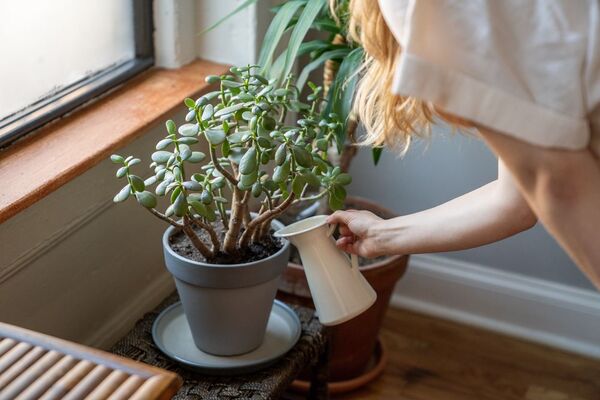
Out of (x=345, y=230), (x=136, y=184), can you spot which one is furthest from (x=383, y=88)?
(x=136, y=184)

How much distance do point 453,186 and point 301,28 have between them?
71cm

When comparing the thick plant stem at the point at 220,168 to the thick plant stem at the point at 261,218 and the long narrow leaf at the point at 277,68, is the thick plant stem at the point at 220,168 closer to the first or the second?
the thick plant stem at the point at 261,218

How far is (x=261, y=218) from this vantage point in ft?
4.69

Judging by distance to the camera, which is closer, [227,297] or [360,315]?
[227,297]

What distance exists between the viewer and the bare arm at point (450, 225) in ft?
3.77

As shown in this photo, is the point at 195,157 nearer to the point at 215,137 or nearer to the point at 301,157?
the point at 215,137

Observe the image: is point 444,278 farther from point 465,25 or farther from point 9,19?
point 465,25

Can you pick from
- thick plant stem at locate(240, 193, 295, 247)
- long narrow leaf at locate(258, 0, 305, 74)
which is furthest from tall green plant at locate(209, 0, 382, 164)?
thick plant stem at locate(240, 193, 295, 247)

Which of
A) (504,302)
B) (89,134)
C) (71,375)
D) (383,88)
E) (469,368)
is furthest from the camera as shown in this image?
Answer: (504,302)

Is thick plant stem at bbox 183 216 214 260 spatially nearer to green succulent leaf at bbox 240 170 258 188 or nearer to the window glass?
green succulent leaf at bbox 240 170 258 188

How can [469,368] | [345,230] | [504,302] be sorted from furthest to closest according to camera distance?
[504,302] < [469,368] < [345,230]

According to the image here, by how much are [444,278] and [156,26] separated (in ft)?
3.12

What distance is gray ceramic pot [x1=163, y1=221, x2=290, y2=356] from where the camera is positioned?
4.55ft

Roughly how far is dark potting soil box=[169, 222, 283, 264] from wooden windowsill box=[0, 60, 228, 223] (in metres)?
0.20
